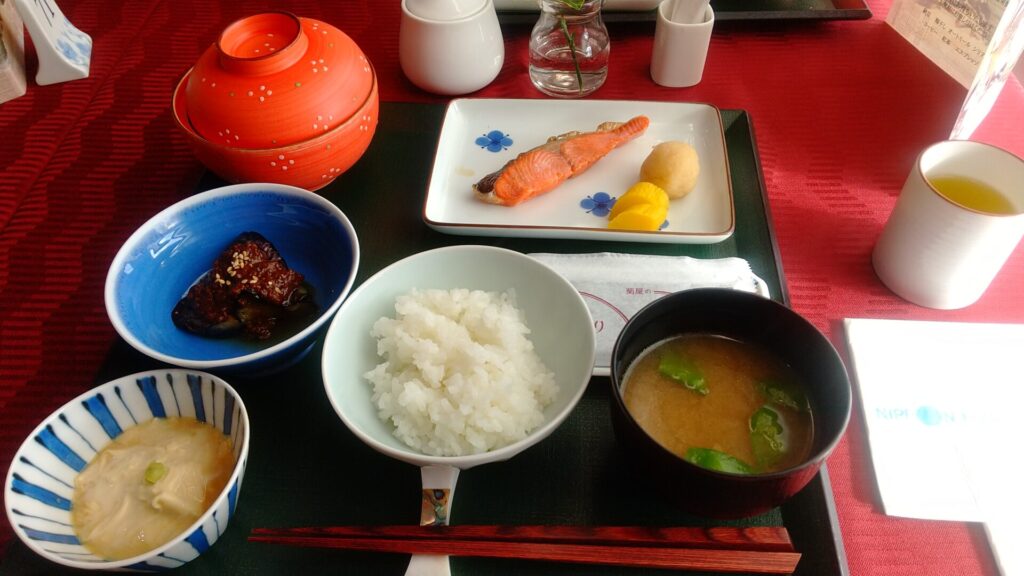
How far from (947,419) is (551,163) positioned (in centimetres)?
87

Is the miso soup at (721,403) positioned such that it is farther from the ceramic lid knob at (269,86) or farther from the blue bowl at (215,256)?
the ceramic lid knob at (269,86)

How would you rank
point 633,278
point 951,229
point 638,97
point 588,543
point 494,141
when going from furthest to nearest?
point 638,97, point 494,141, point 633,278, point 951,229, point 588,543

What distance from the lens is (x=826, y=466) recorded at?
98cm

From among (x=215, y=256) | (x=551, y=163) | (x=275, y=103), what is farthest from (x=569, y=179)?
(x=215, y=256)

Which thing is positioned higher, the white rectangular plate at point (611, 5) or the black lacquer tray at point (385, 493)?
the white rectangular plate at point (611, 5)

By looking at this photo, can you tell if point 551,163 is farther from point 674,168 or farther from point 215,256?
point 215,256

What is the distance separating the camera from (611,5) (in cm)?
181

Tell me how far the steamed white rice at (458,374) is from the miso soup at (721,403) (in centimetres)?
16

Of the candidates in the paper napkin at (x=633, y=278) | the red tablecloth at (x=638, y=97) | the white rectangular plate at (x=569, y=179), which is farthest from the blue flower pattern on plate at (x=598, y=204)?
the red tablecloth at (x=638, y=97)

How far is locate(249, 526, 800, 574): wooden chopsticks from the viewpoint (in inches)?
30.8

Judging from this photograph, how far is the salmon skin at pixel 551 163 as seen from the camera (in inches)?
54.2

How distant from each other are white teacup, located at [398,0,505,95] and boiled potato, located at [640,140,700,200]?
1.70 ft

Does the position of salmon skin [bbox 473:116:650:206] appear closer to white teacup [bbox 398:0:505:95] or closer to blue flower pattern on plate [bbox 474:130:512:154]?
blue flower pattern on plate [bbox 474:130:512:154]

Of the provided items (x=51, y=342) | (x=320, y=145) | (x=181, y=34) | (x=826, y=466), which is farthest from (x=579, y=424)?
(x=181, y=34)
